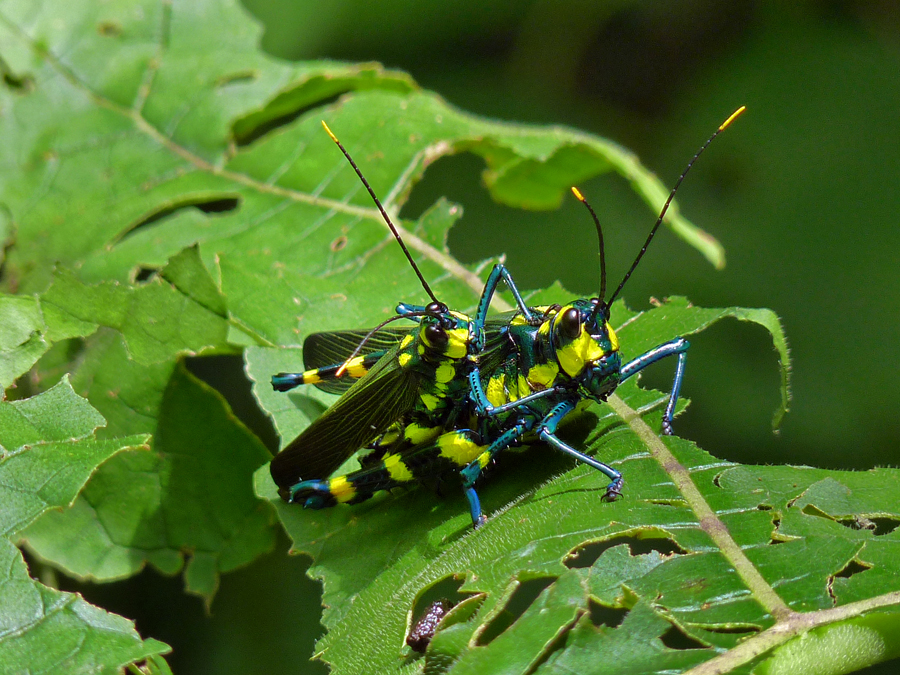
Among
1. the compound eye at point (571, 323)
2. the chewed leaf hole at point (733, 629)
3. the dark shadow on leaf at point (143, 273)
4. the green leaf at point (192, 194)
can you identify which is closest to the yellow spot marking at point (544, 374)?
the compound eye at point (571, 323)

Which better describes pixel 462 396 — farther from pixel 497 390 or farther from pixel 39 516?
pixel 39 516

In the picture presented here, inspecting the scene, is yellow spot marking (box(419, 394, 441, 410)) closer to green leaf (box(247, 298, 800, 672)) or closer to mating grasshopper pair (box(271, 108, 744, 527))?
mating grasshopper pair (box(271, 108, 744, 527))

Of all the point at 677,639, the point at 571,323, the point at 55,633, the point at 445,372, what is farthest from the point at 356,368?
the point at 677,639

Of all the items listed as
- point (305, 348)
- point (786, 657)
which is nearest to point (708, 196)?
point (305, 348)

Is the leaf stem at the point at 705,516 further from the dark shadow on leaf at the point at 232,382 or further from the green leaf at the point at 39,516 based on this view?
the dark shadow on leaf at the point at 232,382

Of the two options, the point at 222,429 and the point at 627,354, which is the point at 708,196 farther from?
the point at 222,429

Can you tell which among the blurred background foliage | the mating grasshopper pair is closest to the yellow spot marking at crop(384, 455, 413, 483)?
the mating grasshopper pair
